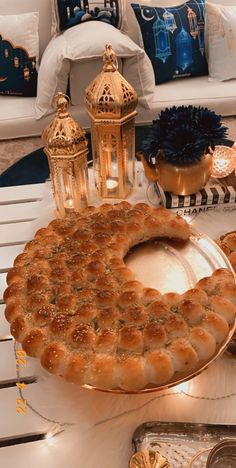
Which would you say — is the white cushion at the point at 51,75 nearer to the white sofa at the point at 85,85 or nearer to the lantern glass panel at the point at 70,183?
the white sofa at the point at 85,85

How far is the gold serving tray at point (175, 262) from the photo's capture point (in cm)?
100

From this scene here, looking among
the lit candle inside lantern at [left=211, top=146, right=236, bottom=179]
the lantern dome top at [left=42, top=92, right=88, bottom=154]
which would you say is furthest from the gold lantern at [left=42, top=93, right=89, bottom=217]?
the lit candle inside lantern at [left=211, top=146, right=236, bottom=179]

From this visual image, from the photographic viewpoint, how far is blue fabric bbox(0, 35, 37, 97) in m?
2.38

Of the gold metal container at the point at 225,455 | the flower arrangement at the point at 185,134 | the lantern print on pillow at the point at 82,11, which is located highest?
the lantern print on pillow at the point at 82,11

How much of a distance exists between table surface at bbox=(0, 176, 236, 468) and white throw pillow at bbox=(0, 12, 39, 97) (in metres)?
1.82

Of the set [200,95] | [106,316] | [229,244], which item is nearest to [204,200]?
[229,244]

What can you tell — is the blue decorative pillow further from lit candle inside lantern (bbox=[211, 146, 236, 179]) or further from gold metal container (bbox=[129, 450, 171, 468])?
gold metal container (bbox=[129, 450, 171, 468])

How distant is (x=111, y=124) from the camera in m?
1.24

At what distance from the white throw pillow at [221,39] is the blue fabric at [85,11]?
0.51 m

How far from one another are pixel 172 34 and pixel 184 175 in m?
1.50

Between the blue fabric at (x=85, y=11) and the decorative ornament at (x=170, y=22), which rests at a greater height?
the blue fabric at (x=85, y=11)

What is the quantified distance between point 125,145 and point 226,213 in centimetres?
34

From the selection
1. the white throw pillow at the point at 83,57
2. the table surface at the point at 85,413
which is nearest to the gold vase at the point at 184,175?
the table surface at the point at 85,413

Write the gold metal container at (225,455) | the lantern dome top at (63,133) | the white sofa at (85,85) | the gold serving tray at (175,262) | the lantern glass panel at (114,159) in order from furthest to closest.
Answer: the white sofa at (85,85), the lantern glass panel at (114,159), the lantern dome top at (63,133), the gold serving tray at (175,262), the gold metal container at (225,455)
